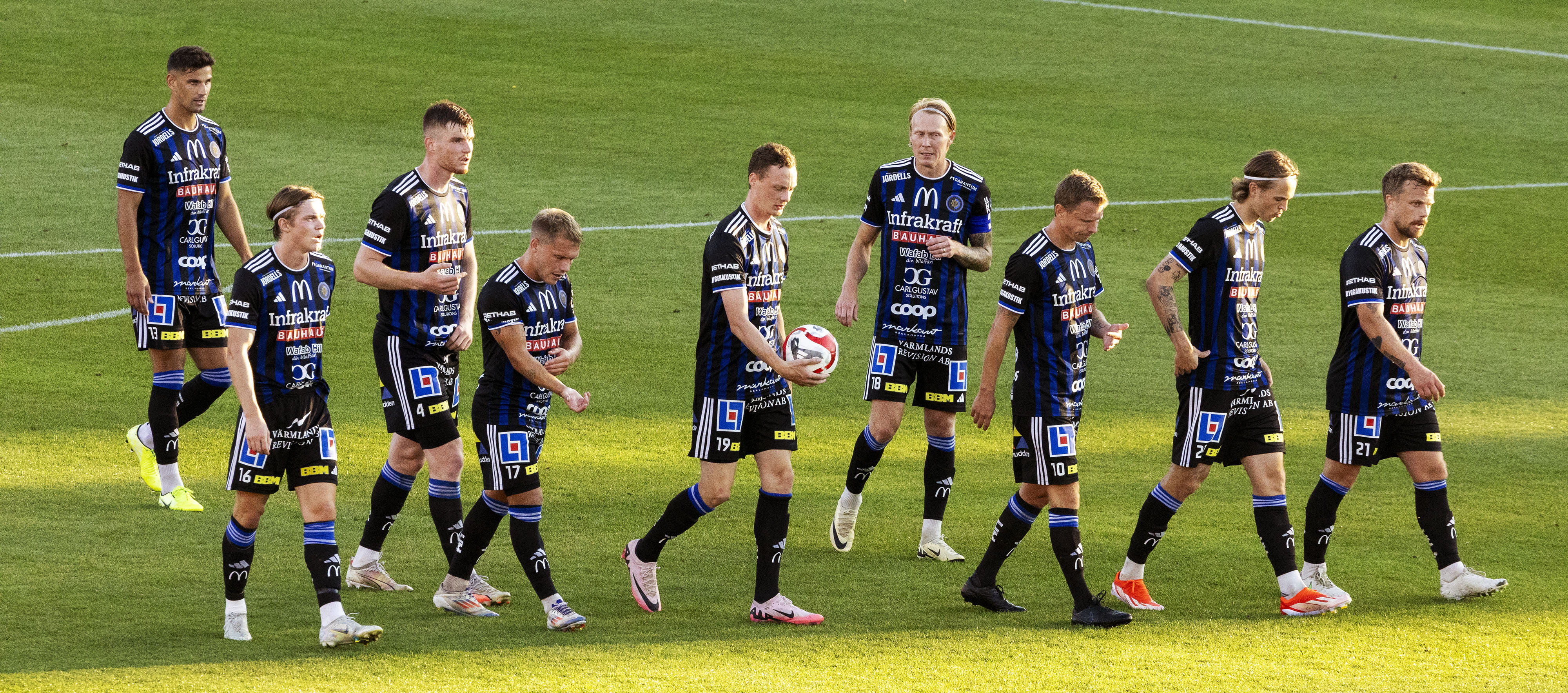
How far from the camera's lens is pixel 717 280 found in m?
6.12

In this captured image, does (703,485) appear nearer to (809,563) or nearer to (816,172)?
(809,563)

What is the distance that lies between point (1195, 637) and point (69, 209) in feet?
39.7

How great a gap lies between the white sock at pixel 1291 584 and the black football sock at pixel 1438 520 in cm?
69

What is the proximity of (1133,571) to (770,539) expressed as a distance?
5.30 feet

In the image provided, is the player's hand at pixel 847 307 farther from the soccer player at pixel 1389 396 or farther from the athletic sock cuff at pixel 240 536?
the athletic sock cuff at pixel 240 536

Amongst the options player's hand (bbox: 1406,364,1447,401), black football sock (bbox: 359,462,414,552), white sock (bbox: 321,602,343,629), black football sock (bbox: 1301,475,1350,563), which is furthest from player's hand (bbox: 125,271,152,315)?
player's hand (bbox: 1406,364,1447,401)

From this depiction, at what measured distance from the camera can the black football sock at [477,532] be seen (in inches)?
250

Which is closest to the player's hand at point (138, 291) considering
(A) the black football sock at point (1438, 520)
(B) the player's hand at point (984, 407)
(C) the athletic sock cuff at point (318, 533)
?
(C) the athletic sock cuff at point (318, 533)

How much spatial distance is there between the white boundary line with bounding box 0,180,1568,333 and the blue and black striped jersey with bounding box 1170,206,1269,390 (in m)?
6.92

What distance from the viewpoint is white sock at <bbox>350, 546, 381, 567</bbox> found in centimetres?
666

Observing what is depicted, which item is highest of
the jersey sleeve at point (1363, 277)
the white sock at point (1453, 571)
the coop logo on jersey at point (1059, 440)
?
the jersey sleeve at point (1363, 277)

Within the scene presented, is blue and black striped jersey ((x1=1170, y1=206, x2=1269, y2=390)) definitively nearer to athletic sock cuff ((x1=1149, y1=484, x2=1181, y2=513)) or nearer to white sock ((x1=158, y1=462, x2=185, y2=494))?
athletic sock cuff ((x1=1149, y1=484, x2=1181, y2=513))

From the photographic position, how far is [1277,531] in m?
6.38

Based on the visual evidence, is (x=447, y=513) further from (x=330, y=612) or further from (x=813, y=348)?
(x=813, y=348)
